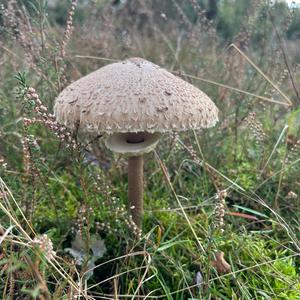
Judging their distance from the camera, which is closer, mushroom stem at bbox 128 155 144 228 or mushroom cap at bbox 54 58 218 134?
mushroom cap at bbox 54 58 218 134

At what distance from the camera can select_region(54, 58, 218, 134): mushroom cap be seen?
1494 mm

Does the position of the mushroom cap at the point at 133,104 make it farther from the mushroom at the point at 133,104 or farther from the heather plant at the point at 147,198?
the heather plant at the point at 147,198

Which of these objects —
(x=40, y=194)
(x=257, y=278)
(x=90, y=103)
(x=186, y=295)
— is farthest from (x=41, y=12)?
(x=257, y=278)

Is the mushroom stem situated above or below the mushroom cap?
below

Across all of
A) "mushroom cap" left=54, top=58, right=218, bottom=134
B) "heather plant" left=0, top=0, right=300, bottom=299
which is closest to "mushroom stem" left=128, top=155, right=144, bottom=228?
"heather plant" left=0, top=0, right=300, bottom=299

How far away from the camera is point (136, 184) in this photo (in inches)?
79.2

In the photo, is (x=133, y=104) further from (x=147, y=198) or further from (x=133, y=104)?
(x=147, y=198)

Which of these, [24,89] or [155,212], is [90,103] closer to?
[24,89]

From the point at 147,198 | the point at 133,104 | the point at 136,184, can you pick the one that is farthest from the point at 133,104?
the point at 147,198

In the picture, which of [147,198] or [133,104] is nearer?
[133,104]

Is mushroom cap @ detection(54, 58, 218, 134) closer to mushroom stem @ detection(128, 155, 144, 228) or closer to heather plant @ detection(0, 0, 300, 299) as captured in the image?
heather plant @ detection(0, 0, 300, 299)

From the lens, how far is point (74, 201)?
2363mm

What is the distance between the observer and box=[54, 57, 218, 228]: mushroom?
1495mm

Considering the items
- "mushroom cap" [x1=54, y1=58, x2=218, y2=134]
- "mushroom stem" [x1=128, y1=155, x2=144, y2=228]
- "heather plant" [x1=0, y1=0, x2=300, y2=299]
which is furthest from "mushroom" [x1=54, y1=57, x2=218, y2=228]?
"mushroom stem" [x1=128, y1=155, x2=144, y2=228]
